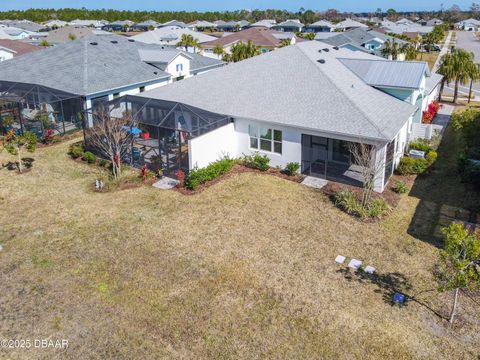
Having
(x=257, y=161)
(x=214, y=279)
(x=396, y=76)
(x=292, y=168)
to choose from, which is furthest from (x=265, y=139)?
(x=214, y=279)

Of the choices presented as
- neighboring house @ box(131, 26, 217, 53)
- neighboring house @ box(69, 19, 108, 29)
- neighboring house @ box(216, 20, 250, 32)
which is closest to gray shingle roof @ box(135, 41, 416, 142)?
neighboring house @ box(131, 26, 217, 53)

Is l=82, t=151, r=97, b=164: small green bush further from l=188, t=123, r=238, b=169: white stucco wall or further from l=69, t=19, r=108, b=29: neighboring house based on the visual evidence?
l=69, t=19, r=108, b=29: neighboring house

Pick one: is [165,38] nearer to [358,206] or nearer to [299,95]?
[299,95]

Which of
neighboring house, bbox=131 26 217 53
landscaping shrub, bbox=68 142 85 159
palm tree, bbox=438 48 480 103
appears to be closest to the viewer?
landscaping shrub, bbox=68 142 85 159

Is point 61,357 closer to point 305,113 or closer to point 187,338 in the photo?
point 187,338

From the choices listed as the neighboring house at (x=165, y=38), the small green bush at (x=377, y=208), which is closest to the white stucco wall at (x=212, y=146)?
the small green bush at (x=377, y=208)

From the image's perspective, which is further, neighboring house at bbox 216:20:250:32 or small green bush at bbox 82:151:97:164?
neighboring house at bbox 216:20:250:32
